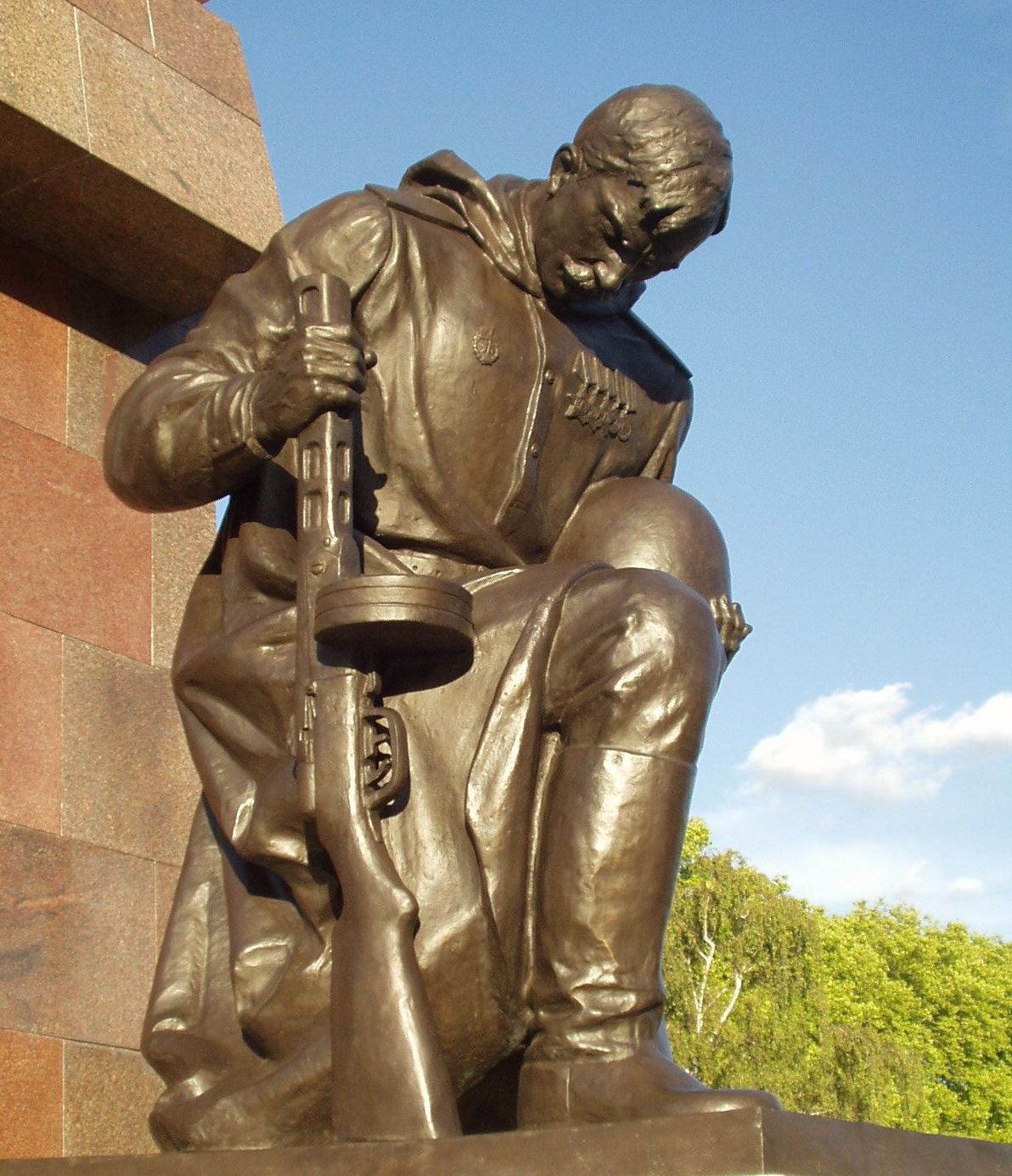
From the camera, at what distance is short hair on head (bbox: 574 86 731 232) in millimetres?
4383

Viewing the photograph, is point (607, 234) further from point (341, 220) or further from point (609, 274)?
point (341, 220)

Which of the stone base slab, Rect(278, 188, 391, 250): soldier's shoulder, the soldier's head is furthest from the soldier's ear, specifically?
the stone base slab

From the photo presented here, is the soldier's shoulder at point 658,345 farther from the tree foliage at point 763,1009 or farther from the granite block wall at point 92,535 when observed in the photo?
the tree foliage at point 763,1009

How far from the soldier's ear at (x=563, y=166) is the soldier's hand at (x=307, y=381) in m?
0.78

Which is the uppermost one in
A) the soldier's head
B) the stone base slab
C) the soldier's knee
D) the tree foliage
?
the tree foliage

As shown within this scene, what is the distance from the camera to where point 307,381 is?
4047 mm

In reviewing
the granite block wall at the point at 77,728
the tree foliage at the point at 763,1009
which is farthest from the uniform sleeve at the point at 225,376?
the tree foliage at the point at 763,1009

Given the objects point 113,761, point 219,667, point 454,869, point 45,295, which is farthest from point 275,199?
point 454,869

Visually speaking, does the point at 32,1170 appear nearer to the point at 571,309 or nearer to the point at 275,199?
the point at 571,309

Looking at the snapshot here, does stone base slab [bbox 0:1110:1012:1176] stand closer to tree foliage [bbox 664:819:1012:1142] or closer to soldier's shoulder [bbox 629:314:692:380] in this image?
soldier's shoulder [bbox 629:314:692:380]

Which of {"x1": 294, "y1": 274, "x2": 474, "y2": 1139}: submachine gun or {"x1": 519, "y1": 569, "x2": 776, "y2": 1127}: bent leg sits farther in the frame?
{"x1": 519, "y1": 569, "x2": 776, "y2": 1127}: bent leg

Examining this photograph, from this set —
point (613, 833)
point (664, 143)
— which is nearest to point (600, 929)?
point (613, 833)

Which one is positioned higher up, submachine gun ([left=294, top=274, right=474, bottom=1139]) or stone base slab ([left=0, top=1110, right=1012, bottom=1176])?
submachine gun ([left=294, top=274, right=474, bottom=1139])

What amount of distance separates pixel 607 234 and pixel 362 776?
1541mm
